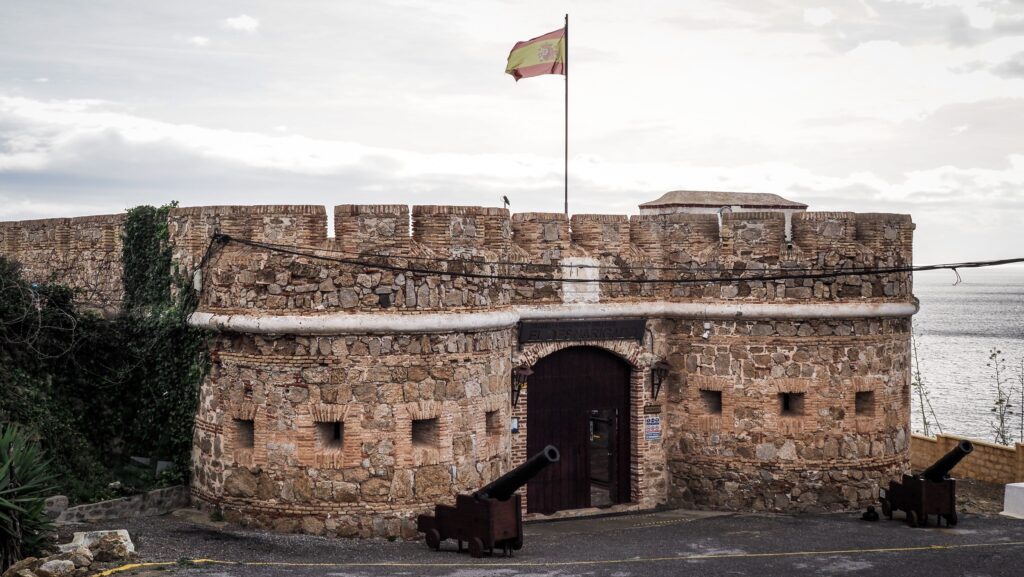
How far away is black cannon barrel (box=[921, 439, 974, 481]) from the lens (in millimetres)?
16141

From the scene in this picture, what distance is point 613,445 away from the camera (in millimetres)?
18781

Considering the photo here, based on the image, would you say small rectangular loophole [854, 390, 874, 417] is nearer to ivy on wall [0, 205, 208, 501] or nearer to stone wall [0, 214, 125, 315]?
ivy on wall [0, 205, 208, 501]

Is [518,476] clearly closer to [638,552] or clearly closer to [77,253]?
[638,552]

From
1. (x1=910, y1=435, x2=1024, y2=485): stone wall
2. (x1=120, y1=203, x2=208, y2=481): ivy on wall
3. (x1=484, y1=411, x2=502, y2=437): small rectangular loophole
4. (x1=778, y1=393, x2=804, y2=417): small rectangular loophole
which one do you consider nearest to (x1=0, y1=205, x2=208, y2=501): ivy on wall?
(x1=120, y1=203, x2=208, y2=481): ivy on wall

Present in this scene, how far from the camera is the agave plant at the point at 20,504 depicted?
1226cm

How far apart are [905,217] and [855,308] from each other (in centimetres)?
205

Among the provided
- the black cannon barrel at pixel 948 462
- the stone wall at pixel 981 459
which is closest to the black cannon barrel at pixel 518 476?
the black cannon barrel at pixel 948 462

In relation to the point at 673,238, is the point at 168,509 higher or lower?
lower

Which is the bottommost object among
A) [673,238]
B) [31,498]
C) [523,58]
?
[31,498]

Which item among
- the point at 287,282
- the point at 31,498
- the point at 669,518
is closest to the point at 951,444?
the point at 669,518

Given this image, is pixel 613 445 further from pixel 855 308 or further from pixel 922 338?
pixel 922 338

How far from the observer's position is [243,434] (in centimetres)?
1552

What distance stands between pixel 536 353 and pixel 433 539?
13.1 feet

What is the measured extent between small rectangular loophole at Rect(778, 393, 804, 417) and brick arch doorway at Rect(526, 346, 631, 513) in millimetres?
2530
